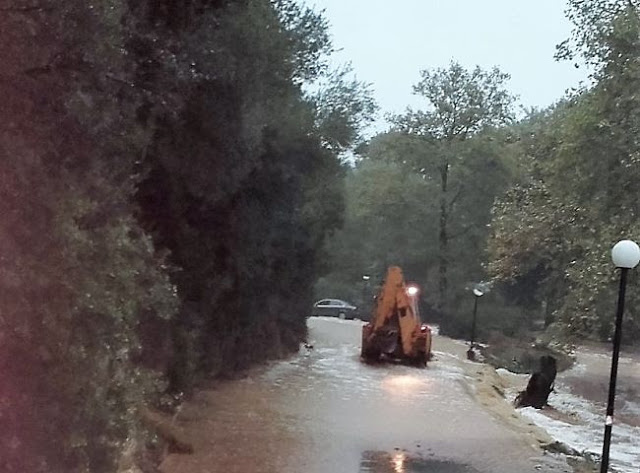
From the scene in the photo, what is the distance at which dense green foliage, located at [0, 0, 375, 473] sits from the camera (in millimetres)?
5676

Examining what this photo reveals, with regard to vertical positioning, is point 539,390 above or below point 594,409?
above

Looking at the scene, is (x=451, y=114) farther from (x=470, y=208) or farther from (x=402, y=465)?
(x=402, y=465)

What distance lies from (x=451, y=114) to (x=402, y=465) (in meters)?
40.4

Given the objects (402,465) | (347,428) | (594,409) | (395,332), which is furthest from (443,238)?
(402,465)

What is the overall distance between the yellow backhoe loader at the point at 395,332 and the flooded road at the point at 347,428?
195 centimetres

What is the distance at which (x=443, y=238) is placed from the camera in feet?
163

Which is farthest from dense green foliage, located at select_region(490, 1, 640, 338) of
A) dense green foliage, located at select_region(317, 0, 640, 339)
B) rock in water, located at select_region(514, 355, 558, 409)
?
rock in water, located at select_region(514, 355, 558, 409)

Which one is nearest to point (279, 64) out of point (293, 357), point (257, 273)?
point (257, 273)

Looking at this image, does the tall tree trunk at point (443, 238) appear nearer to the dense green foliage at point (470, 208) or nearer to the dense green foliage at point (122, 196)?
the dense green foliage at point (470, 208)

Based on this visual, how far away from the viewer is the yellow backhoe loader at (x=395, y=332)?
24781 mm

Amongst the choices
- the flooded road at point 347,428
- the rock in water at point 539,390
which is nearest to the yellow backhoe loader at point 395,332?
the flooded road at point 347,428

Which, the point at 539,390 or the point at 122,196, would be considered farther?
the point at 539,390

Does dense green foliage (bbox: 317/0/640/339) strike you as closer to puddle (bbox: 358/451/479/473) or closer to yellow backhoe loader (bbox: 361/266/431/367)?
yellow backhoe loader (bbox: 361/266/431/367)

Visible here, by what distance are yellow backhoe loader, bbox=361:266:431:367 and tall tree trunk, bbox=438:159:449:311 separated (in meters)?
23.8
